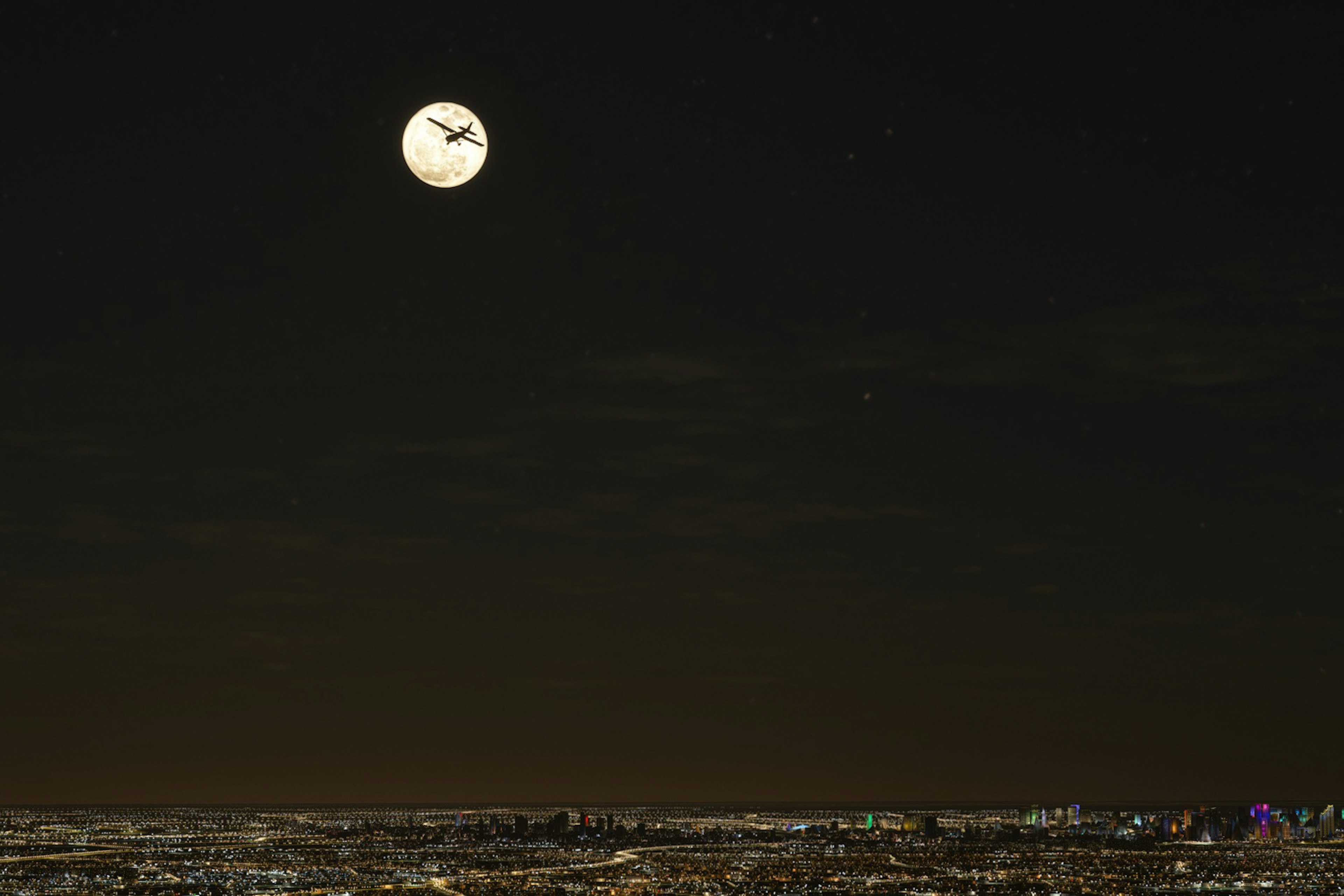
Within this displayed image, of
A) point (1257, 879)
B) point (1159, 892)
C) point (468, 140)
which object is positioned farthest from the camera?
point (1257, 879)

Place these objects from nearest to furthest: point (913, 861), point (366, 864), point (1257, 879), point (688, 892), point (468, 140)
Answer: point (468, 140) → point (688, 892) → point (1257, 879) → point (366, 864) → point (913, 861)

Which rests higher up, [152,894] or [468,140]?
[468,140]

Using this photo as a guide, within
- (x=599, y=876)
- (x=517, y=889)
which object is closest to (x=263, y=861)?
(x=599, y=876)

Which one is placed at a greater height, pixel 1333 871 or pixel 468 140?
pixel 468 140

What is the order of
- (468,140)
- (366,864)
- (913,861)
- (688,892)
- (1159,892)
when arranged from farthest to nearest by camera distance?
(913,861)
(366,864)
(1159,892)
(688,892)
(468,140)

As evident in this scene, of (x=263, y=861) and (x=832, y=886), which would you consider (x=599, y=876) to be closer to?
(x=832, y=886)

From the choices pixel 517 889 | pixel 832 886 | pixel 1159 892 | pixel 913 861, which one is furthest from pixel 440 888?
pixel 913 861

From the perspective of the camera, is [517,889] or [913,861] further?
[913,861]

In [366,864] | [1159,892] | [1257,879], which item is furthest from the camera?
[366,864]

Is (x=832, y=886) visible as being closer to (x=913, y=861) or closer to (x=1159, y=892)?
(x=1159, y=892)
